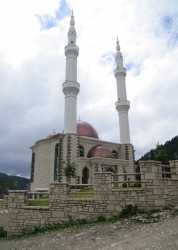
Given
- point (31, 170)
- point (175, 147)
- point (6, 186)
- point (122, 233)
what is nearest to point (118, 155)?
point (31, 170)

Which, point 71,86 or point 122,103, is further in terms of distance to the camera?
point 122,103

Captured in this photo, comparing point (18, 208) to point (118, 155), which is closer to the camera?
point (18, 208)

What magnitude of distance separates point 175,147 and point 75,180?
4780cm

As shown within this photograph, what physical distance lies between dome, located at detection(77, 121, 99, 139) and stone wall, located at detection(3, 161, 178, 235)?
24.2 m

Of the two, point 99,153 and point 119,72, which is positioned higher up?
point 119,72

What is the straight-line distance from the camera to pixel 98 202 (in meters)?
11.9

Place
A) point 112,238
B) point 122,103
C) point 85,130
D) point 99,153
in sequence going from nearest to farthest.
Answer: point 112,238, point 99,153, point 85,130, point 122,103

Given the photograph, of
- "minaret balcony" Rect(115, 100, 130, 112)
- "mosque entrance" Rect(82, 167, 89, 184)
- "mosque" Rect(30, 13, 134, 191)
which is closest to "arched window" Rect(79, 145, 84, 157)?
"mosque" Rect(30, 13, 134, 191)

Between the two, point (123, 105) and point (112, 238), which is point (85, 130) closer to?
point (123, 105)

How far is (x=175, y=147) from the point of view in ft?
221

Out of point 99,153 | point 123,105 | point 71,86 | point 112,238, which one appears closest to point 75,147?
point 99,153

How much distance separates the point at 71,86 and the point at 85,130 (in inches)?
304

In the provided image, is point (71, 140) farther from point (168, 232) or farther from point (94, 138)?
point (168, 232)

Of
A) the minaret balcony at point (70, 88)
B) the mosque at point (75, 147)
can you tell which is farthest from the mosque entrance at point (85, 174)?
the minaret balcony at point (70, 88)
